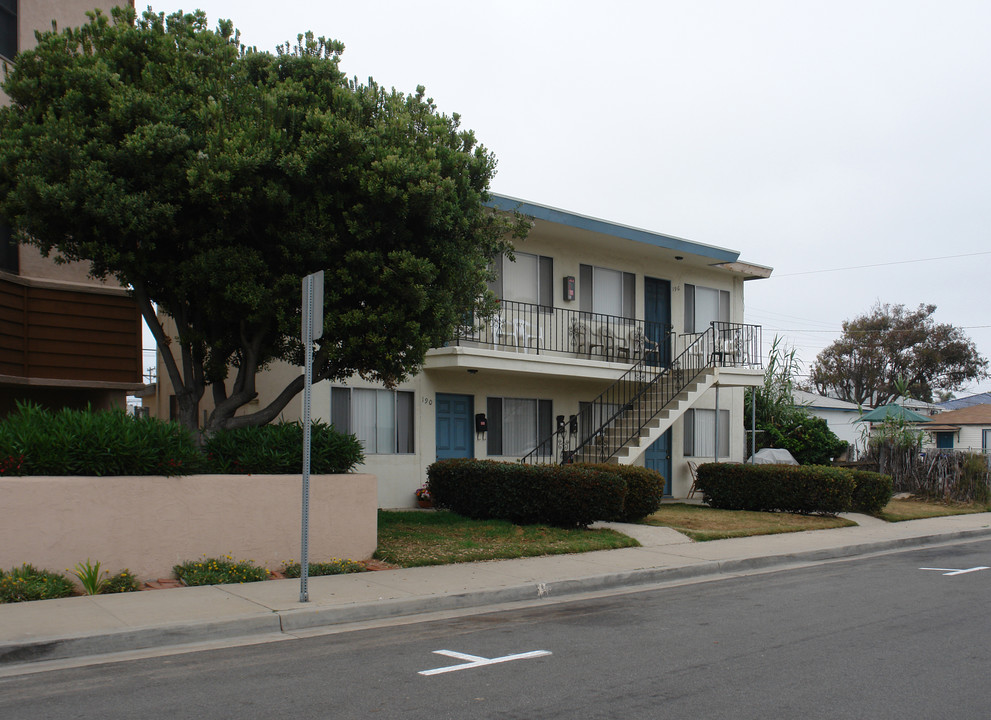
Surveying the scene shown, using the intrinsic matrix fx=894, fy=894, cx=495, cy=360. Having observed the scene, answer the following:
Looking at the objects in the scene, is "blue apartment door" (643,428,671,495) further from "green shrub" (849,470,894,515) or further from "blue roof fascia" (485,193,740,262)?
"green shrub" (849,470,894,515)

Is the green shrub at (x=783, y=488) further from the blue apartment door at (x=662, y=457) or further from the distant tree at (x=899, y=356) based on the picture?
the distant tree at (x=899, y=356)

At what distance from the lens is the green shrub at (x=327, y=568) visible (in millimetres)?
10180

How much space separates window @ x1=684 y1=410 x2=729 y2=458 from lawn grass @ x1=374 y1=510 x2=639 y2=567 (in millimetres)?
9172

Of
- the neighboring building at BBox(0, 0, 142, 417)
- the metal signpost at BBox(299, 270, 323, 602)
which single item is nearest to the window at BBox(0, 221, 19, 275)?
the neighboring building at BBox(0, 0, 142, 417)

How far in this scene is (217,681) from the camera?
20.4 ft

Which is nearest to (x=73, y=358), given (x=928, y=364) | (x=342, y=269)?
(x=342, y=269)

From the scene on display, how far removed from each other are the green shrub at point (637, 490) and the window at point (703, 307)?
7.99 m

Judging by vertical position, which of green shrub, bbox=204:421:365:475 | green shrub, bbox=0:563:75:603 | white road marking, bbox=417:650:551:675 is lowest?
white road marking, bbox=417:650:551:675

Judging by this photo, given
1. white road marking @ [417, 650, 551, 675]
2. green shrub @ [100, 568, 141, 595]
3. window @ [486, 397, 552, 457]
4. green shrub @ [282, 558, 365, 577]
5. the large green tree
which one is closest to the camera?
white road marking @ [417, 650, 551, 675]

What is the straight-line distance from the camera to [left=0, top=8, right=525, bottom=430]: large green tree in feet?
31.5

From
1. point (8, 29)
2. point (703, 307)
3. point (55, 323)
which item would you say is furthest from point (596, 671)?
point (703, 307)

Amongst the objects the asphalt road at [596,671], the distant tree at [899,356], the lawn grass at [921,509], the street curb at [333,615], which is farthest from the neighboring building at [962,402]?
the asphalt road at [596,671]

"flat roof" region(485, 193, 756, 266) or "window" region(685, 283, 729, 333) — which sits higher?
"flat roof" region(485, 193, 756, 266)

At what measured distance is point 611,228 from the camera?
18984mm
